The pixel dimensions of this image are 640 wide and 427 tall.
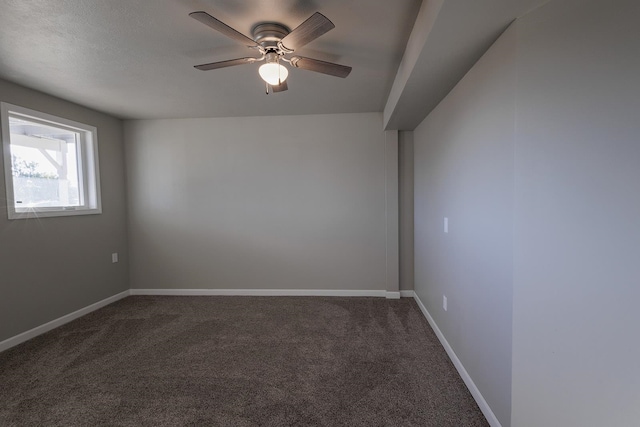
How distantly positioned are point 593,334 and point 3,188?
421 centimetres

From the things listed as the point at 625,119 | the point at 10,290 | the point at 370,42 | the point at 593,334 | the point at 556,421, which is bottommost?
the point at 556,421

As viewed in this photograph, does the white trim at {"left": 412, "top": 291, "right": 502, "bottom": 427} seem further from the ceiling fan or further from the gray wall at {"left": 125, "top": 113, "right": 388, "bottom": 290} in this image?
the ceiling fan

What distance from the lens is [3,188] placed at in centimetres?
262

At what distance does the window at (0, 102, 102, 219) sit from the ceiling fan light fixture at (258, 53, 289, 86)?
100 inches

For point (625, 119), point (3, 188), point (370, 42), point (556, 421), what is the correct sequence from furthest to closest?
1. point (3, 188)
2. point (370, 42)
3. point (556, 421)
4. point (625, 119)

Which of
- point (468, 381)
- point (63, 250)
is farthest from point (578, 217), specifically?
point (63, 250)

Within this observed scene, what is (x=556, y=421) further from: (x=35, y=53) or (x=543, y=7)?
(x=35, y=53)

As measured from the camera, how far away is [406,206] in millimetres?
3850

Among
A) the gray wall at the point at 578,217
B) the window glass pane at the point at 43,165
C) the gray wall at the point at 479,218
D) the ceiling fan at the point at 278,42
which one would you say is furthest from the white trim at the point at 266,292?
the ceiling fan at the point at 278,42

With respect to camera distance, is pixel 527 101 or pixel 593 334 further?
pixel 527 101

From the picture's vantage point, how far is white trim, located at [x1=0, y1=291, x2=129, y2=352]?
104 inches

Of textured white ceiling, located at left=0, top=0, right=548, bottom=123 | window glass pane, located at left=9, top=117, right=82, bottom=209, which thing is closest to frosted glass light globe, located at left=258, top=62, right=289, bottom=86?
textured white ceiling, located at left=0, top=0, right=548, bottom=123

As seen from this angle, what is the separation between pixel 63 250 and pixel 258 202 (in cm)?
218

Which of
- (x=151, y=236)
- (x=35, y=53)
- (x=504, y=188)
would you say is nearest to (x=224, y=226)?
(x=151, y=236)
